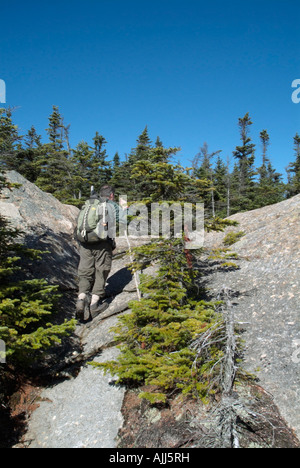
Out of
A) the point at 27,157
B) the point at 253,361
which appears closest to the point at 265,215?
the point at 253,361

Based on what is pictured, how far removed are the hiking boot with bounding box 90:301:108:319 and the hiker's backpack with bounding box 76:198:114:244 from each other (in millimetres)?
1407

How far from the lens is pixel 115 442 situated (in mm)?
2688

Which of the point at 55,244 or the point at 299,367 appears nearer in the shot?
the point at 299,367

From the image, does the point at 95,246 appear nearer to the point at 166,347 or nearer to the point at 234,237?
the point at 166,347

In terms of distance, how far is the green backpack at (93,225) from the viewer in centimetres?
533

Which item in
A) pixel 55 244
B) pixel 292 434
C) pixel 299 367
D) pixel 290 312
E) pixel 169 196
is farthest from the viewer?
pixel 55 244

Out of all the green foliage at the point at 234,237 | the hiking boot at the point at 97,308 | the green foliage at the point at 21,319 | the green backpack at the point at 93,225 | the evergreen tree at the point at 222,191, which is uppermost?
the evergreen tree at the point at 222,191

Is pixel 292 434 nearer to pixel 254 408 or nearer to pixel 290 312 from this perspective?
pixel 254 408

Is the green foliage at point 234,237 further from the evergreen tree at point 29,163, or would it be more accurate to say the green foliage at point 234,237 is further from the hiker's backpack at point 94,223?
the evergreen tree at point 29,163

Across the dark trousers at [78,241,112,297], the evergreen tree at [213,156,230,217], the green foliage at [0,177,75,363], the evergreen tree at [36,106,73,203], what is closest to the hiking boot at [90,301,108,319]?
the dark trousers at [78,241,112,297]

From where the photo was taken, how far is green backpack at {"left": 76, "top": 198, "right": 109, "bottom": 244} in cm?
533

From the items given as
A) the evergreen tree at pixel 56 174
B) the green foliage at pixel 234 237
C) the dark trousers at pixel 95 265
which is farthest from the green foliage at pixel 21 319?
the evergreen tree at pixel 56 174
